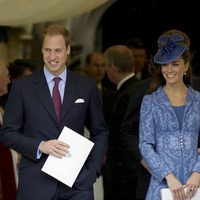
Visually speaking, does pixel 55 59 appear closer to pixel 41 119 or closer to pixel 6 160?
pixel 41 119

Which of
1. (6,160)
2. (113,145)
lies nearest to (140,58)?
(113,145)

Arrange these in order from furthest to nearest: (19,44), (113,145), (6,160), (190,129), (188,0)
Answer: (188,0), (19,44), (113,145), (6,160), (190,129)

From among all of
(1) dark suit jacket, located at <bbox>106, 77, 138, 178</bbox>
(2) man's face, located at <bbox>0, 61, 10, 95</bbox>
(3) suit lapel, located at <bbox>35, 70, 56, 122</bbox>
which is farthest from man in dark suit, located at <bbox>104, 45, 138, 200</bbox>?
(3) suit lapel, located at <bbox>35, 70, 56, 122</bbox>

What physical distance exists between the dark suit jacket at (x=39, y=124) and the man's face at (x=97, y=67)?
12.9 feet

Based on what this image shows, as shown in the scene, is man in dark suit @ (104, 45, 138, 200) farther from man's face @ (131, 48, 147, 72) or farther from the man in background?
man's face @ (131, 48, 147, 72)

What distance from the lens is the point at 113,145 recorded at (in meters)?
8.07

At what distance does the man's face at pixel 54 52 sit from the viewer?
5.69m

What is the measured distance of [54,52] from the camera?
568cm

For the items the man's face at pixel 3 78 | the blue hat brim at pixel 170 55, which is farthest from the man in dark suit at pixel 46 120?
the man's face at pixel 3 78

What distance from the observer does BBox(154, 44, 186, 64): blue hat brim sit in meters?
5.65

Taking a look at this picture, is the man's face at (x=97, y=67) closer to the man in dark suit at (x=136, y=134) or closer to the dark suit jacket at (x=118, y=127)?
the dark suit jacket at (x=118, y=127)

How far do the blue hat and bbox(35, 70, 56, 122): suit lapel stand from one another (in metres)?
0.75

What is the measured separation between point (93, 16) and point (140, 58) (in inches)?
146

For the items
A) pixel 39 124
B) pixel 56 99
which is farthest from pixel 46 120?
pixel 56 99
